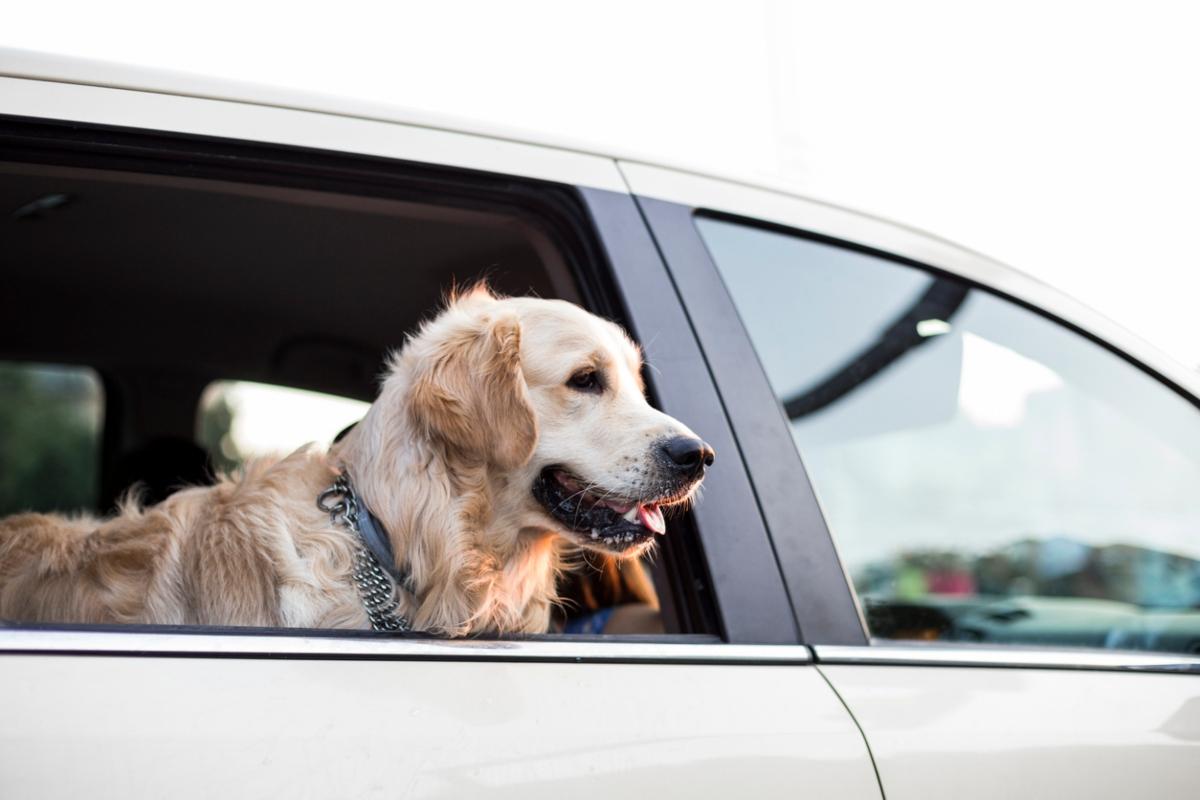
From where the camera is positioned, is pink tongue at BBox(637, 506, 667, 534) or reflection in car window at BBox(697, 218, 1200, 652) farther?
reflection in car window at BBox(697, 218, 1200, 652)

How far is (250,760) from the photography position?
1240 millimetres

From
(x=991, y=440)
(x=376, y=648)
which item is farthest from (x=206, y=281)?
(x=991, y=440)

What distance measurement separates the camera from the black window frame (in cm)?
169

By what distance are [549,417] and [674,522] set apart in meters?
0.48

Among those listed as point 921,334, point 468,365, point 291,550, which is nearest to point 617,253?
point 468,365

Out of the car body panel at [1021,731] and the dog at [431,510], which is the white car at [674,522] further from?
the dog at [431,510]

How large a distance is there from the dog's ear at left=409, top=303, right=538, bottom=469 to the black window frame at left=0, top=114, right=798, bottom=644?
0.79 feet

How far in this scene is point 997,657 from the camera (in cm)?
184

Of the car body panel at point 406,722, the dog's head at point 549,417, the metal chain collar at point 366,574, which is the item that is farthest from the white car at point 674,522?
the metal chain collar at point 366,574

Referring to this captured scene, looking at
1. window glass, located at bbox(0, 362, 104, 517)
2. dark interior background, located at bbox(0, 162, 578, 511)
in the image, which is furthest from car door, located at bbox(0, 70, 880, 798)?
window glass, located at bbox(0, 362, 104, 517)

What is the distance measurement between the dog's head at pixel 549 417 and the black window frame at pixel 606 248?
0.48ft

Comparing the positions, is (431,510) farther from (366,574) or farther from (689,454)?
(689,454)

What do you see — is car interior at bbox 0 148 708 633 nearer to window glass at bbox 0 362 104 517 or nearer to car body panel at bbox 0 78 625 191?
car body panel at bbox 0 78 625 191

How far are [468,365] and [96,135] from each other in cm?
82
